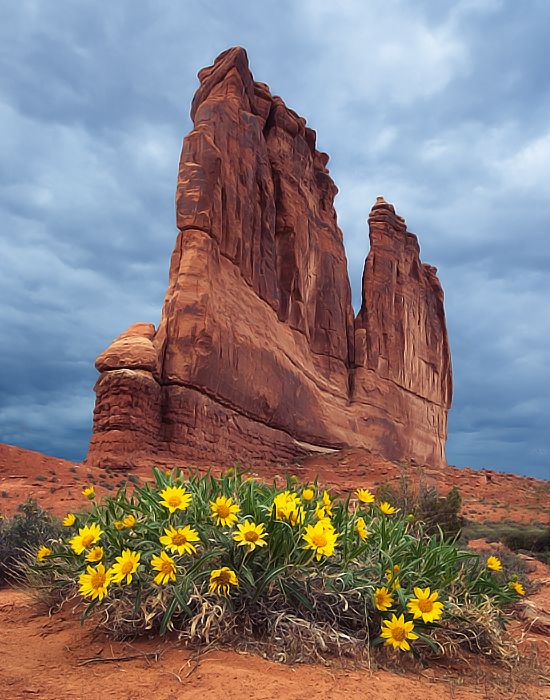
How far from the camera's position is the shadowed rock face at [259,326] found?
13586 mm

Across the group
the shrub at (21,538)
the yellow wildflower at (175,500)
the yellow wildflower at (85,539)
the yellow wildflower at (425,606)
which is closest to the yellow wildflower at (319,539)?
the yellow wildflower at (425,606)

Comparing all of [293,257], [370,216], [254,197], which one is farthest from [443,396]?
[254,197]

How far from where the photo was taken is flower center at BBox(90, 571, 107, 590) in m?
2.53

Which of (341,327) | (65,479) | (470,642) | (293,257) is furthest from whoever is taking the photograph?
(341,327)

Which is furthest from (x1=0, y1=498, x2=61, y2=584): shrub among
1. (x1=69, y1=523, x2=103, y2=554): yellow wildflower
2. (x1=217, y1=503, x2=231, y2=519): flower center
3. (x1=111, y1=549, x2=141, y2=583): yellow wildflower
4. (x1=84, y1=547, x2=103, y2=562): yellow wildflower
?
(x1=217, y1=503, x2=231, y2=519): flower center

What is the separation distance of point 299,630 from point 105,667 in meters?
0.93

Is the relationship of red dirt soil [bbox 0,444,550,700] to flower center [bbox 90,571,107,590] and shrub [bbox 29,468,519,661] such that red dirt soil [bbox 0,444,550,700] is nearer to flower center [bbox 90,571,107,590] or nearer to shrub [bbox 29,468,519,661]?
shrub [bbox 29,468,519,661]

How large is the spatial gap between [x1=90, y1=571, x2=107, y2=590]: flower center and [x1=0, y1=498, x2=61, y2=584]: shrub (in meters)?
2.13

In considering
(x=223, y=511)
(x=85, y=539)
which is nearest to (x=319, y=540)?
(x=223, y=511)

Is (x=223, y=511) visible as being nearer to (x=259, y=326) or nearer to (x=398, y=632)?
(x=398, y=632)

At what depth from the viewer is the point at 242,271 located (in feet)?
57.2

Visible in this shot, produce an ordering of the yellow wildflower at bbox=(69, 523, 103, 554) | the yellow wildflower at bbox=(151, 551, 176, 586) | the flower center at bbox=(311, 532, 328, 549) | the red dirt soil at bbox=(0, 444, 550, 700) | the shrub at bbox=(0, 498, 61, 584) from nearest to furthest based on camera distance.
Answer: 1. the red dirt soil at bbox=(0, 444, 550, 700)
2. the yellow wildflower at bbox=(151, 551, 176, 586)
3. the flower center at bbox=(311, 532, 328, 549)
4. the yellow wildflower at bbox=(69, 523, 103, 554)
5. the shrub at bbox=(0, 498, 61, 584)

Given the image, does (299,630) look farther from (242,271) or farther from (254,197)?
(254,197)

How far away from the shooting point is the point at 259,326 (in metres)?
17.5
